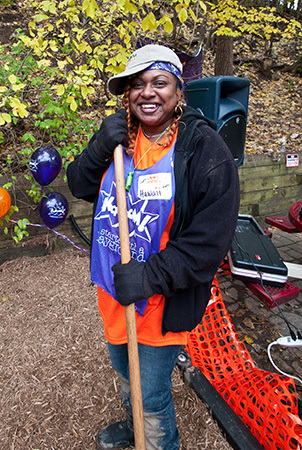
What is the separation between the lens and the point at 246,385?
212cm

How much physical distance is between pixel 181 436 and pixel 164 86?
2.04 m

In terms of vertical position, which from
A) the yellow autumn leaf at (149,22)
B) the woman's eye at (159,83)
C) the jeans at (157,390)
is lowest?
the jeans at (157,390)

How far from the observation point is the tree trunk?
21.1 feet

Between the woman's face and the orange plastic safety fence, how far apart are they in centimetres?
171

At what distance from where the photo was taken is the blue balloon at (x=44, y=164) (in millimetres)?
3076

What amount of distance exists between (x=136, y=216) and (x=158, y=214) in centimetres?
12

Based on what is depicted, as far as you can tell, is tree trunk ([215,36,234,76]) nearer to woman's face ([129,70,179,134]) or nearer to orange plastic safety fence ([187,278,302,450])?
orange plastic safety fence ([187,278,302,450])

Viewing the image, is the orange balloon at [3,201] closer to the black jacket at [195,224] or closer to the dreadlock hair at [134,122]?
the dreadlock hair at [134,122]

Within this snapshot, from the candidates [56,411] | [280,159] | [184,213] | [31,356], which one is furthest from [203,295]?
[280,159]

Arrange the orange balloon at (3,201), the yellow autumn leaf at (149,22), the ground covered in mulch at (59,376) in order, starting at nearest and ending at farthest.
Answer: the ground covered in mulch at (59,376)
the yellow autumn leaf at (149,22)
the orange balloon at (3,201)

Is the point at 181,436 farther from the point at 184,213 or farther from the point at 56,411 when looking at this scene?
the point at 184,213

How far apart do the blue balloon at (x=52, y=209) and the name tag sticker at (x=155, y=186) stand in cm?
219

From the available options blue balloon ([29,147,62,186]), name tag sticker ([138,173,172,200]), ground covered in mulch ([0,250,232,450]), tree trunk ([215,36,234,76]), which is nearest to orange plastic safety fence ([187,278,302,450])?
ground covered in mulch ([0,250,232,450])

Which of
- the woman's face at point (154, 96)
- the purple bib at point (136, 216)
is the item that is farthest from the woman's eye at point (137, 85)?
the purple bib at point (136, 216)
